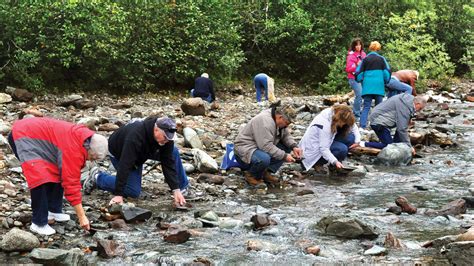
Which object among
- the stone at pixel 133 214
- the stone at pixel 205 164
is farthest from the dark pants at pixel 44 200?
the stone at pixel 205 164

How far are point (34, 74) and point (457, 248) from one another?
14.2 meters

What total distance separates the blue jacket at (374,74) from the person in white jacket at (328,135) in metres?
2.99

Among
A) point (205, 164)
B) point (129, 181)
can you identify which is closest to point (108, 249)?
point (129, 181)

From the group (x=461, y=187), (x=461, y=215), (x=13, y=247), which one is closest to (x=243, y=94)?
(x=461, y=187)

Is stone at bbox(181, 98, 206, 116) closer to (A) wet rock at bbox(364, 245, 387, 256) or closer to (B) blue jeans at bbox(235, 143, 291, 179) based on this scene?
(B) blue jeans at bbox(235, 143, 291, 179)

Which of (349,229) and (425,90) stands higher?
(349,229)

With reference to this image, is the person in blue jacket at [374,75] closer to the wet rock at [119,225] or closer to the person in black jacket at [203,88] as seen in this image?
the person in black jacket at [203,88]

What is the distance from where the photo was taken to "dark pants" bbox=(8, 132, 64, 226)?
5668 mm

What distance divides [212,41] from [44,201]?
50.1 ft

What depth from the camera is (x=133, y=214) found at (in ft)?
21.2

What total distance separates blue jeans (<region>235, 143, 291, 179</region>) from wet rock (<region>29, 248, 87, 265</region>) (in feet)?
11.6

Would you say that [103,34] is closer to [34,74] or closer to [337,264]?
[34,74]

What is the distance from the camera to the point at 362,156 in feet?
35.6

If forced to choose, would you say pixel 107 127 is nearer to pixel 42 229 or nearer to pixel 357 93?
pixel 42 229
